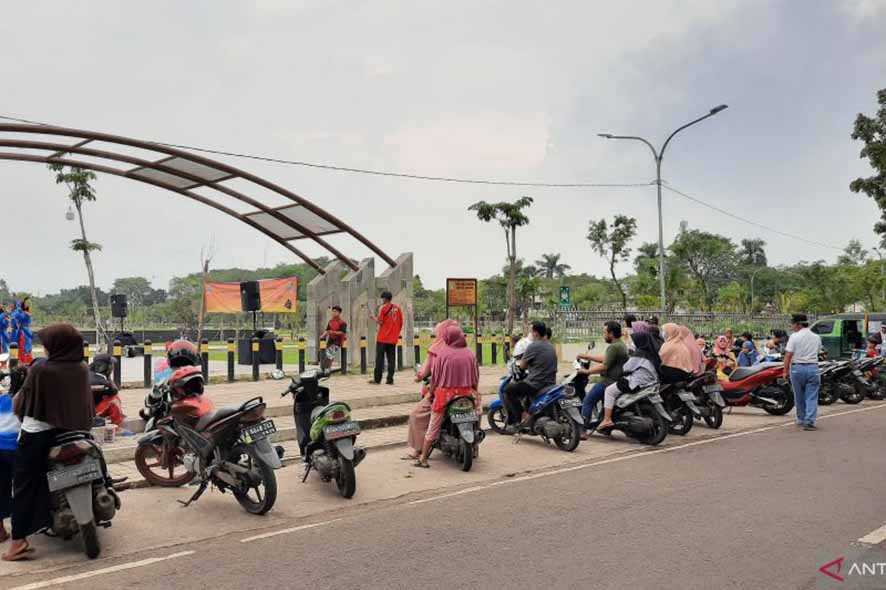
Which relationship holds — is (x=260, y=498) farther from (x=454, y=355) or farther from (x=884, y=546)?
(x=884, y=546)

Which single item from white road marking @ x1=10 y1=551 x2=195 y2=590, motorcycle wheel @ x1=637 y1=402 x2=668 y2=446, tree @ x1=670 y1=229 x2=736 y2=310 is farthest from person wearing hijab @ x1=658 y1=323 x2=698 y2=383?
tree @ x1=670 y1=229 x2=736 y2=310

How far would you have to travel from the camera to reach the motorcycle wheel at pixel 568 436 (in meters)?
8.97

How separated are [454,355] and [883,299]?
56.7 meters

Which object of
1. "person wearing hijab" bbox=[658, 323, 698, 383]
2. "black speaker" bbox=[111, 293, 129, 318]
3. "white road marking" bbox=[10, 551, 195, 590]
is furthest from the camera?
"black speaker" bbox=[111, 293, 129, 318]

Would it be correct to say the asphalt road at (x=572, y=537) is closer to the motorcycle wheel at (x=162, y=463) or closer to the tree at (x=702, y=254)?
the motorcycle wheel at (x=162, y=463)

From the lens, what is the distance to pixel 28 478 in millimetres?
4980

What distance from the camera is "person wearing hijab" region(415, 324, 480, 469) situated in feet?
26.1

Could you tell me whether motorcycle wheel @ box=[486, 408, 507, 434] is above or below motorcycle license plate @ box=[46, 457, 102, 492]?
below

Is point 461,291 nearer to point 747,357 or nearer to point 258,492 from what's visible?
point 747,357

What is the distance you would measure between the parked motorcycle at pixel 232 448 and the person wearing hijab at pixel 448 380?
6.53ft

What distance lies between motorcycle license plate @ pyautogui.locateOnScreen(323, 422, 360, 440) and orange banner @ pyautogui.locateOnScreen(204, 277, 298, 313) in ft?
60.5

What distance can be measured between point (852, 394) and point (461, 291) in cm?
862

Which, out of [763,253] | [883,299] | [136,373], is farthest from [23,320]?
[763,253]

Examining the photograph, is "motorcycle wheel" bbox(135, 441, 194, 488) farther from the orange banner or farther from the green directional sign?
the orange banner
